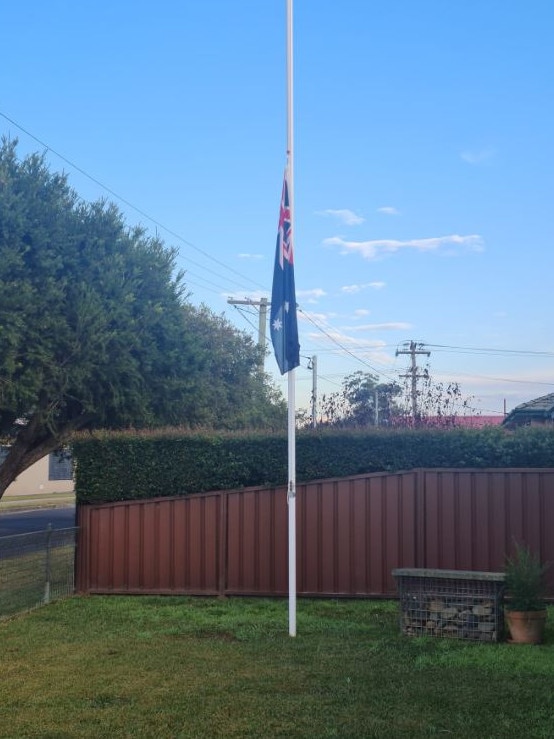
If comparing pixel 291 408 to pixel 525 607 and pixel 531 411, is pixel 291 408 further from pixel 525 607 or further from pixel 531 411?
pixel 531 411

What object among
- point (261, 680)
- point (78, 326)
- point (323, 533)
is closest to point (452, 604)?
point (261, 680)

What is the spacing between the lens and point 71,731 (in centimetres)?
541

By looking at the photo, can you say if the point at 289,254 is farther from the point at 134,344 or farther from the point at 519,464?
the point at 134,344

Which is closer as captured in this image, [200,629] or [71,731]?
[71,731]

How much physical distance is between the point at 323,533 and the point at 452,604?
3.10 meters

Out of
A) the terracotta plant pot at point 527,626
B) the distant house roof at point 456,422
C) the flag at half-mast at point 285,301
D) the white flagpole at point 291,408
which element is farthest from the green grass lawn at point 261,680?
the distant house roof at point 456,422

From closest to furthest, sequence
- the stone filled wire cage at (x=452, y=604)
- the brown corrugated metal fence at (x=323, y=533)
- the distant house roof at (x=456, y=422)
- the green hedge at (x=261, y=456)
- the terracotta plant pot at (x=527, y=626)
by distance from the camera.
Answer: the terracotta plant pot at (x=527, y=626) < the stone filled wire cage at (x=452, y=604) < the brown corrugated metal fence at (x=323, y=533) < the green hedge at (x=261, y=456) < the distant house roof at (x=456, y=422)

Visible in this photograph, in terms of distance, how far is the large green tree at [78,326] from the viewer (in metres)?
15.0

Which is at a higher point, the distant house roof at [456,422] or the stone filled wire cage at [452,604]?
the distant house roof at [456,422]

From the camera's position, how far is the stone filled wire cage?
802cm

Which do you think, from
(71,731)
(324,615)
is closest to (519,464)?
(324,615)

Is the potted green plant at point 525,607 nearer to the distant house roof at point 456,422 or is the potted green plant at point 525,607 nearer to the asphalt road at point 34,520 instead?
the distant house roof at point 456,422

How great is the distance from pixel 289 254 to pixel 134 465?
4350 millimetres

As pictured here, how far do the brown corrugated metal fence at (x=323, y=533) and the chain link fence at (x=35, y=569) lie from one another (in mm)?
347
